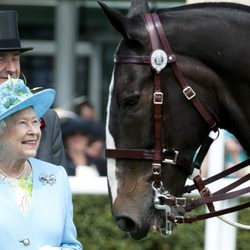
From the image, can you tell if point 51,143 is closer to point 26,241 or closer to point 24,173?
point 24,173

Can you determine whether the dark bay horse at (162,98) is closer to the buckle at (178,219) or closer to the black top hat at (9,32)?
the buckle at (178,219)

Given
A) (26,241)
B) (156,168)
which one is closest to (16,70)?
(156,168)

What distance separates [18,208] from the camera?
4383mm

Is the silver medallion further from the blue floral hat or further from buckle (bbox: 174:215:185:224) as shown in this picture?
buckle (bbox: 174:215:185:224)

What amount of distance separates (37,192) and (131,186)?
50cm

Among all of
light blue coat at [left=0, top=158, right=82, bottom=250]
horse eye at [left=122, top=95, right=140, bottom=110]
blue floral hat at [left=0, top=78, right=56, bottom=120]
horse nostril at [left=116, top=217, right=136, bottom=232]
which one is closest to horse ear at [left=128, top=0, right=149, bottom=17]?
horse eye at [left=122, top=95, right=140, bottom=110]

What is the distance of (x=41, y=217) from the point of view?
443 cm

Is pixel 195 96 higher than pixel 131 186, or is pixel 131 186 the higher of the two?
pixel 195 96

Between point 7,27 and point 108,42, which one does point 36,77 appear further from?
point 7,27

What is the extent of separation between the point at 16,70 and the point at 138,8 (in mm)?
766

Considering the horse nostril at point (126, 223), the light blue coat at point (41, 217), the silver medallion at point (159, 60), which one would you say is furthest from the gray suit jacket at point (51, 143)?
the silver medallion at point (159, 60)

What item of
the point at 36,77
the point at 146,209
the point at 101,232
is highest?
the point at 146,209

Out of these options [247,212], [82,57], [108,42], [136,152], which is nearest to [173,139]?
[136,152]

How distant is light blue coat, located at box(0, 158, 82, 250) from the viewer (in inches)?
171
